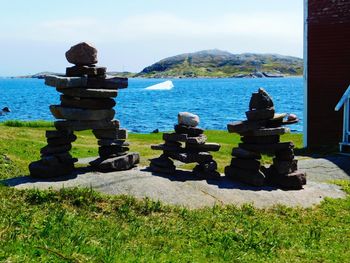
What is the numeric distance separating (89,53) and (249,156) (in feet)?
16.3

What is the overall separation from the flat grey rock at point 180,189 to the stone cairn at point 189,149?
0.32 metres

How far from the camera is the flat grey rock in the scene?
38.8ft

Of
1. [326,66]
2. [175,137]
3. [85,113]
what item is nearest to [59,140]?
[85,113]

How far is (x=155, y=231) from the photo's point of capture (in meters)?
9.44

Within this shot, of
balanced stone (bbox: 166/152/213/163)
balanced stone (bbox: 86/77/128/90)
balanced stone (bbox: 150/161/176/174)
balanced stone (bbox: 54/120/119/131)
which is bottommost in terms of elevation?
balanced stone (bbox: 150/161/176/174)

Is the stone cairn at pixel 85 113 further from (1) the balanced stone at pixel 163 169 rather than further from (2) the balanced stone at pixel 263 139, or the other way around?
(2) the balanced stone at pixel 263 139

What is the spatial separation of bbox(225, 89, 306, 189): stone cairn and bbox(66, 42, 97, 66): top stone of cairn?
13.4ft

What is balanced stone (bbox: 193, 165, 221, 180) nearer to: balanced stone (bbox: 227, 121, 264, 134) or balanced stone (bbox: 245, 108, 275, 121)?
balanced stone (bbox: 227, 121, 264, 134)

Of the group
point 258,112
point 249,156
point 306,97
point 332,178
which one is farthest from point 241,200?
point 306,97

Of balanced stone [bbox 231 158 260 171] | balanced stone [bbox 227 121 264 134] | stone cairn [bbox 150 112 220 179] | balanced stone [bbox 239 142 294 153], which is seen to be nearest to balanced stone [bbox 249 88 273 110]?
balanced stone [bbox 227 121 264 134]

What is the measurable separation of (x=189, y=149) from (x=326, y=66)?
12.8 metres

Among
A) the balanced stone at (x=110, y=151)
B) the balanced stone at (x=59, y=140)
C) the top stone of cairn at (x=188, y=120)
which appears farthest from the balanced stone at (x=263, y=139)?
the balanced stone at (x=59, y=140)

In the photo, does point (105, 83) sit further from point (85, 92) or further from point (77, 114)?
point (77, 114)

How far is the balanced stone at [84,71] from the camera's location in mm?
13683
